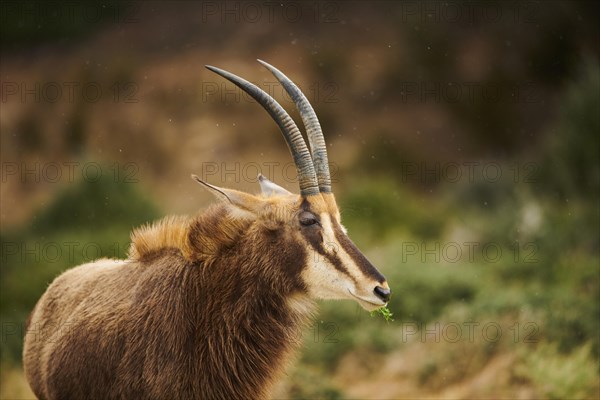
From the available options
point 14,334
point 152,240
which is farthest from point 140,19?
point 152,240

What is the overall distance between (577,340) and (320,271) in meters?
6.50

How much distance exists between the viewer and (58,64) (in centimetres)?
3975

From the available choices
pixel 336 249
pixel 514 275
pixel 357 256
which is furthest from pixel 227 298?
pixel 514 275

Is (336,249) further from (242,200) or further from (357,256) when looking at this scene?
(242,200)

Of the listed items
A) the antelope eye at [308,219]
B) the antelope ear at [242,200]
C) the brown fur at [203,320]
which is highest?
the antelope ear at [242,200]

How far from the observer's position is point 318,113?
37.4m

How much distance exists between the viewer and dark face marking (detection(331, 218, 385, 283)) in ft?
19.0

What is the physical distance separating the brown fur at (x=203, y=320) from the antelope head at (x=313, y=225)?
0.8 inches

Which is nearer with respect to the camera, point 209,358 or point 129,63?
point 209,358

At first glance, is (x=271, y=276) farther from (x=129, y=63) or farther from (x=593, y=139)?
(x=129, y=63)

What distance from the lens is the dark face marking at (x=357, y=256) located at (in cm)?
580

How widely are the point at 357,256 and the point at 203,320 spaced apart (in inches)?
47.2

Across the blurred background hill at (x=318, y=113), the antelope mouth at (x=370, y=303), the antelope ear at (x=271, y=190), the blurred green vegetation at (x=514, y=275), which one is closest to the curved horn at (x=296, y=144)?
the antelope ear at (x=271, y=190)

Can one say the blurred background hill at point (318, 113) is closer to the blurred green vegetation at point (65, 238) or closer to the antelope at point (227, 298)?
the blurred green vegetation at point (65, 238)
